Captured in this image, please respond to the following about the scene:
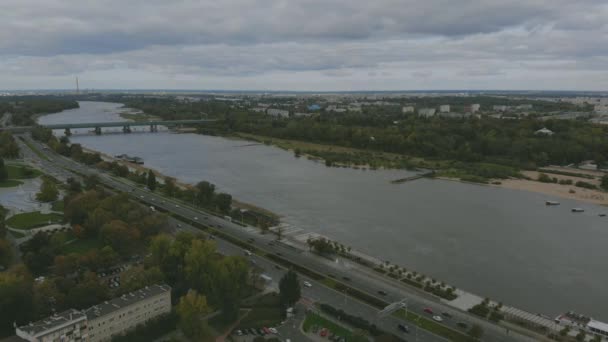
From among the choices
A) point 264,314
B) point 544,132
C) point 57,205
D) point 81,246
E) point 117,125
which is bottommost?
point 264,314

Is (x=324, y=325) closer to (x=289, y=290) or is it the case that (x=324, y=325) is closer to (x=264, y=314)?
(x=289, y=290)

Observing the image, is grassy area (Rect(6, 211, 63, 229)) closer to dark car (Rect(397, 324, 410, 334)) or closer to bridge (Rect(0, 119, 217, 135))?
dark car (Rect(397, 324, 410, 334))

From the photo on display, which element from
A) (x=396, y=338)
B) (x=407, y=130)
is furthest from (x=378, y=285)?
(x=407, y=130)

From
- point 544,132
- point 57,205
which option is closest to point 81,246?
point 57,205

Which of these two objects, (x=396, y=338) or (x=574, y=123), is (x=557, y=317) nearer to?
(x=396, y=338)

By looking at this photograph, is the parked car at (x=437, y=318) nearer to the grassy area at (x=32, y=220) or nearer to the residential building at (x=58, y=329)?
the residential building at (x=58, y=329)

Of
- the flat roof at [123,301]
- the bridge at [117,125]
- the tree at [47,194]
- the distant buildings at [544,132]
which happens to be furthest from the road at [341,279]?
the bridge at [117,125]
